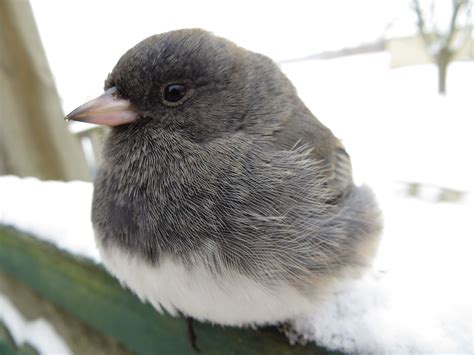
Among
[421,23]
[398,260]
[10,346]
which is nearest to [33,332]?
[10,346]

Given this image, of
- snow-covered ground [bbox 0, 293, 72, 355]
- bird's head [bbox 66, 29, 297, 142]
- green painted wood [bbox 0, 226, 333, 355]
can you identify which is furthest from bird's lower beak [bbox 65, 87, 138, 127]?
→ snow-covered ground [bbox 0, 293, 72, 355]

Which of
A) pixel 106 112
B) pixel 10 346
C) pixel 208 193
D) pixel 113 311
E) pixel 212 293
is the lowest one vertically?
pixel 10 346

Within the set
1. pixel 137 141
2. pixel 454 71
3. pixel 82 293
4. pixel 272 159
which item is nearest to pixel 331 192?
pixel 272 159

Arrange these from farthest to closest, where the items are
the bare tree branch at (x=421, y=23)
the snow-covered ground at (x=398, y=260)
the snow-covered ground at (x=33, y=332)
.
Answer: the bare tree branch at (x=421, y=23), the snow-covered ground at (x=33, y=332), the snow-covered ground at (x=398, y=260)

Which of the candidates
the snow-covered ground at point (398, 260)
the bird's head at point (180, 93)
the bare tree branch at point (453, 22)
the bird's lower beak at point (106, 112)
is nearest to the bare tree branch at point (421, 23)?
the bare tree branch at point (453, 22)

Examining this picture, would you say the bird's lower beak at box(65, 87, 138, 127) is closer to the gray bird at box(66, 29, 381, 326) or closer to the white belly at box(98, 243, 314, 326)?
the gray bird at box(66, 29, 381, 326)

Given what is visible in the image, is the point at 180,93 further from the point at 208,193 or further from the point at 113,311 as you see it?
the point at 113,311

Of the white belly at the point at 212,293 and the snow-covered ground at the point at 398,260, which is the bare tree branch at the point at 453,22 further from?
the white belly at the point at 212,293
